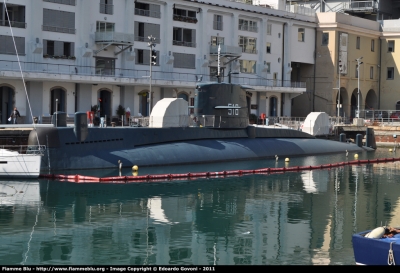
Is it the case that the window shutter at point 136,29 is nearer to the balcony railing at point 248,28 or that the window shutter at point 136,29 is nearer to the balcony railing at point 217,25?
the balcony railing at point 217,25

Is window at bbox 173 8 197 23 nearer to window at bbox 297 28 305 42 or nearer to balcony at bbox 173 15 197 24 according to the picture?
balcony at bbox 173 15 197 24

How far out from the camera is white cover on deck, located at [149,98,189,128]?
114 ft

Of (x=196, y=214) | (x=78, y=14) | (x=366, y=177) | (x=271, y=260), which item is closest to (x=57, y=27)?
(x=78, y=14)

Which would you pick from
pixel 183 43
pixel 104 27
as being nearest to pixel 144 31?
pixel 104 27

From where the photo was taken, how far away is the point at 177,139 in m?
34.9

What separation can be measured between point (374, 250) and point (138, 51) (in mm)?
41579

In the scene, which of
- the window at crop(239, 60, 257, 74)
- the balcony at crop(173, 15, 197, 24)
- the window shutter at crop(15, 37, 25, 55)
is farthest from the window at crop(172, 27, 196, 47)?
the window shutter at crop(15, 37, 25, 55)

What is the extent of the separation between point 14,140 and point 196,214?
15099mm

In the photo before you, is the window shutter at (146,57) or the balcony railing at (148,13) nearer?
the balcony railing at (148,13)

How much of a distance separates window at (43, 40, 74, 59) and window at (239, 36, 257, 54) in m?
19.7

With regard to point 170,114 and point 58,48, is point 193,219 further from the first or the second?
point 58,48

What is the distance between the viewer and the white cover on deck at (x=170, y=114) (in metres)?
34.8

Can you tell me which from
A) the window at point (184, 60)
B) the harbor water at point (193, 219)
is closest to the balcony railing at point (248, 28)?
the window at point (184, 60)

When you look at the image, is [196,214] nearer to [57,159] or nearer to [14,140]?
[57,159]
